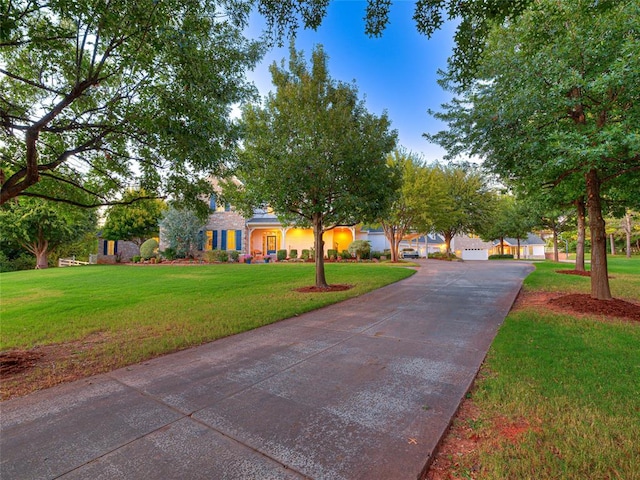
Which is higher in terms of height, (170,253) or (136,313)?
(170,253)

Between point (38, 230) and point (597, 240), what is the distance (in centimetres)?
3306

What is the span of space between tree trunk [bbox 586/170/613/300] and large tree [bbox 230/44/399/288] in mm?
5172

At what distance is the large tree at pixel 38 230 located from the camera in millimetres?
21578

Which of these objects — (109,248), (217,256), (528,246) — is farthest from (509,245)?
(109,248)

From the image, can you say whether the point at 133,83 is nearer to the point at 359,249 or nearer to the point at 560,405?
the point at 560,405

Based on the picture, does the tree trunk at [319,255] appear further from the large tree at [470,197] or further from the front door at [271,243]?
the large tree at [470,197]

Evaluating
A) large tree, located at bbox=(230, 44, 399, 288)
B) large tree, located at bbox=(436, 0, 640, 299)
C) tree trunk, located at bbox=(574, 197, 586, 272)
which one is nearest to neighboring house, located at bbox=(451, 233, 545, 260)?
tree trunk, located at bbox=(574, 197, 586, 272)

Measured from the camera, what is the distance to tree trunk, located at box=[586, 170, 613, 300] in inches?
278

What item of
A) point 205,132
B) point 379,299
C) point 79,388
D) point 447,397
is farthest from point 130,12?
point 379,299

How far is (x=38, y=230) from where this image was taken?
2359cm

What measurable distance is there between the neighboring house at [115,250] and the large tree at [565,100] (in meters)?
28.0

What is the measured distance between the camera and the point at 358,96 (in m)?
10.3

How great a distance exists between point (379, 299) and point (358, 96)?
22.5 ft

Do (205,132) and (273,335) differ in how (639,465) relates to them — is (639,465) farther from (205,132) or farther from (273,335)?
(205,132)
